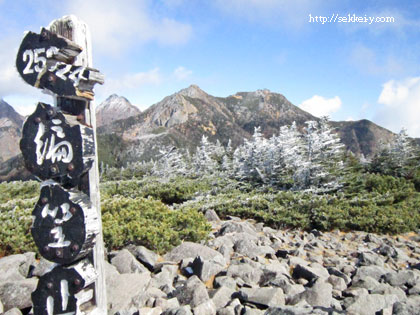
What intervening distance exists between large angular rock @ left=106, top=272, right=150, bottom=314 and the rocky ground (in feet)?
0.04

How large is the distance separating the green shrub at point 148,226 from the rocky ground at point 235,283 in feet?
0.93

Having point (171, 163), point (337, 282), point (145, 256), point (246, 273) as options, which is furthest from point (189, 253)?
point (171, 163)

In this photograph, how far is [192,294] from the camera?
4359 mm

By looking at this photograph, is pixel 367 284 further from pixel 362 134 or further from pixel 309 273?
pixel 362 134

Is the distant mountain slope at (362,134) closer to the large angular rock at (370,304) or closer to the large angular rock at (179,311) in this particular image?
the large angular rock at (370,304)

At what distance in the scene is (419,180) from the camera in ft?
57.9

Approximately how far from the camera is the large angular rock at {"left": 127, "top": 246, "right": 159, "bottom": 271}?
5574 mm

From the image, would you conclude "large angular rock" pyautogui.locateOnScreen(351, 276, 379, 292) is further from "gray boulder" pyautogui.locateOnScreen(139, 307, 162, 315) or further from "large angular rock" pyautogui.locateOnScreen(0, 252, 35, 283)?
"large angular rock" pyautogui.locateOnScreen(0, 252, 35, 283)

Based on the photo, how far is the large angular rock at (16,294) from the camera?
3.99m

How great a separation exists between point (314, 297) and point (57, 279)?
3.35m

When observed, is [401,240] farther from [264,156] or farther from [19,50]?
[19,50]

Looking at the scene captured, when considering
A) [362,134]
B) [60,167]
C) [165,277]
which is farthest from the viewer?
[362,134]

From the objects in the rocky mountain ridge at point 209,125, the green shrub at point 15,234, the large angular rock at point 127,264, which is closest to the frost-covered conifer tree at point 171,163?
the green shrub at point 15,234

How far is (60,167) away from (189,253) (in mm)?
3892
